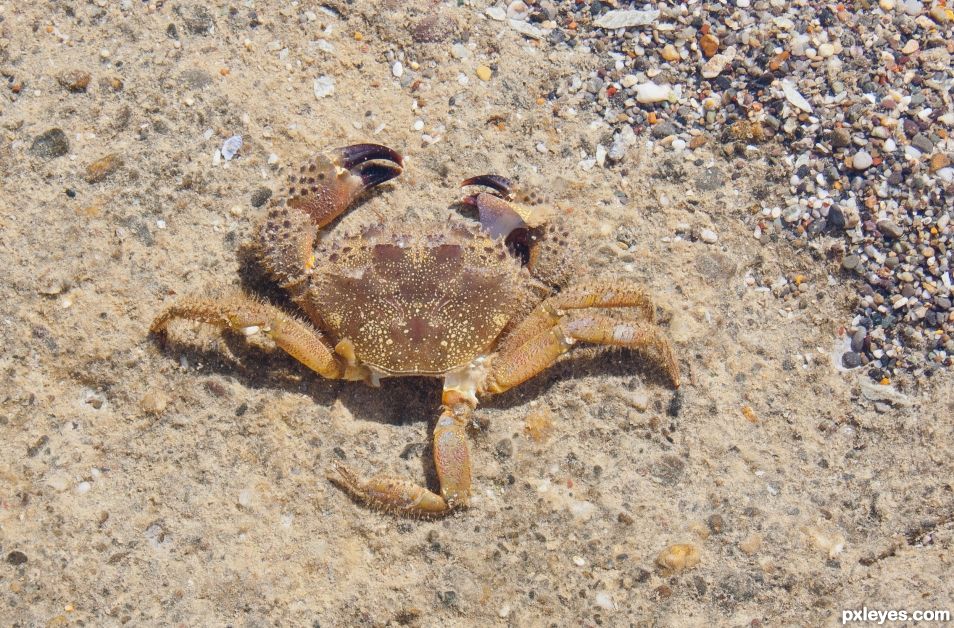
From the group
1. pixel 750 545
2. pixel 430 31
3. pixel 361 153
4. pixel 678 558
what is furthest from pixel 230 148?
pixel 750 545

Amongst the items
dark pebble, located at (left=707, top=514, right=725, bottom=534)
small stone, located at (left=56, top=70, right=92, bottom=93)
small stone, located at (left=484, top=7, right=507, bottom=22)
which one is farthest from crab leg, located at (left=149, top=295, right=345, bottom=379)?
small stone, located at (left=484, top=7, right=507, bottom=22)

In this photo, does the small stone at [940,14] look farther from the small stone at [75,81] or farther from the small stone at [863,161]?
the small stone at [75,81]

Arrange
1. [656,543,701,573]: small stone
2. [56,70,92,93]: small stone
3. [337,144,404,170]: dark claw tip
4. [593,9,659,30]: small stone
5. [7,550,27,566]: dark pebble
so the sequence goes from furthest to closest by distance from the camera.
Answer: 1. [593,9,659,30]: small stone
2. [56,70,92,93]: small stone
3. [337,144,404,170]: dark claw tip
4. [656,543,701,573]: small stone
5. [7,550,27,566]: dark pebble

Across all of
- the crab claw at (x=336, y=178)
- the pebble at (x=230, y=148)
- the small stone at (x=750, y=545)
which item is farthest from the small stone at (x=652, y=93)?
the small stone at (x=750, y=545)

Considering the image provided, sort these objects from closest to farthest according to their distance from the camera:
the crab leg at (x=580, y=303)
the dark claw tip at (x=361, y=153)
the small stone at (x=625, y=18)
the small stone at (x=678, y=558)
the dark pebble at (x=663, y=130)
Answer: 1. the small stone at (x=678, y=558)
2. the crab leg at (x=580, y=303)
3. the dark claw tip at (x=361, y=153)
4. the dark pebble at (x=663, y=130)
5. the small stone at (x=625, y=18)

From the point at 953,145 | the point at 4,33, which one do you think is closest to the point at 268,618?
the point at 4,33

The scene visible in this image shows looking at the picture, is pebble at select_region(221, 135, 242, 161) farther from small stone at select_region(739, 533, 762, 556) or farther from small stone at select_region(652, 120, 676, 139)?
small stone at select_region(739, 533, 762, 556)

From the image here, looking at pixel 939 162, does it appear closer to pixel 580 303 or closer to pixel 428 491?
pixel 580 303
